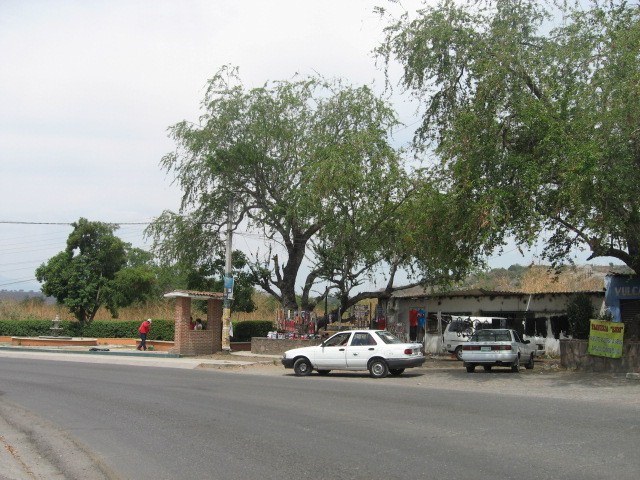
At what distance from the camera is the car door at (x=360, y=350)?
2325 cm

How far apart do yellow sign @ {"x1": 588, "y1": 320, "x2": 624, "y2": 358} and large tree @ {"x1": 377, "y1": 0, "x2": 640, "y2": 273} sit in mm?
2050

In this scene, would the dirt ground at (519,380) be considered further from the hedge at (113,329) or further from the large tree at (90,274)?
the large tree at (90,274)

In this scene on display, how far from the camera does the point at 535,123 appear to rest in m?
20.6

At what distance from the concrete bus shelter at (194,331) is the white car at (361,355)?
417 inches

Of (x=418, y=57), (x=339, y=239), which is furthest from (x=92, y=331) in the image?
(x=418, y=57)

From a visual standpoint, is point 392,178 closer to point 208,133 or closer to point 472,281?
point 208,133

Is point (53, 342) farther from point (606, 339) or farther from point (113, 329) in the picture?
point (606, 339)

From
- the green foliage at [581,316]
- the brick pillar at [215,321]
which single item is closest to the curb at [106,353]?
the brick pillar at [215,321]

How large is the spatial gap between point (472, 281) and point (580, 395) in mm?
37476

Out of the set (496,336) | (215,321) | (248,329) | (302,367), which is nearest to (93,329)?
(248,329)

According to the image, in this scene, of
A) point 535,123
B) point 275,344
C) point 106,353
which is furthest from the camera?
point 106,353

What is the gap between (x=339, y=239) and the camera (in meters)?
31.3

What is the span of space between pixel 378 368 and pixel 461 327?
1109 cm

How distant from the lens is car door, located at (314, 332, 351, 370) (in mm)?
23781
